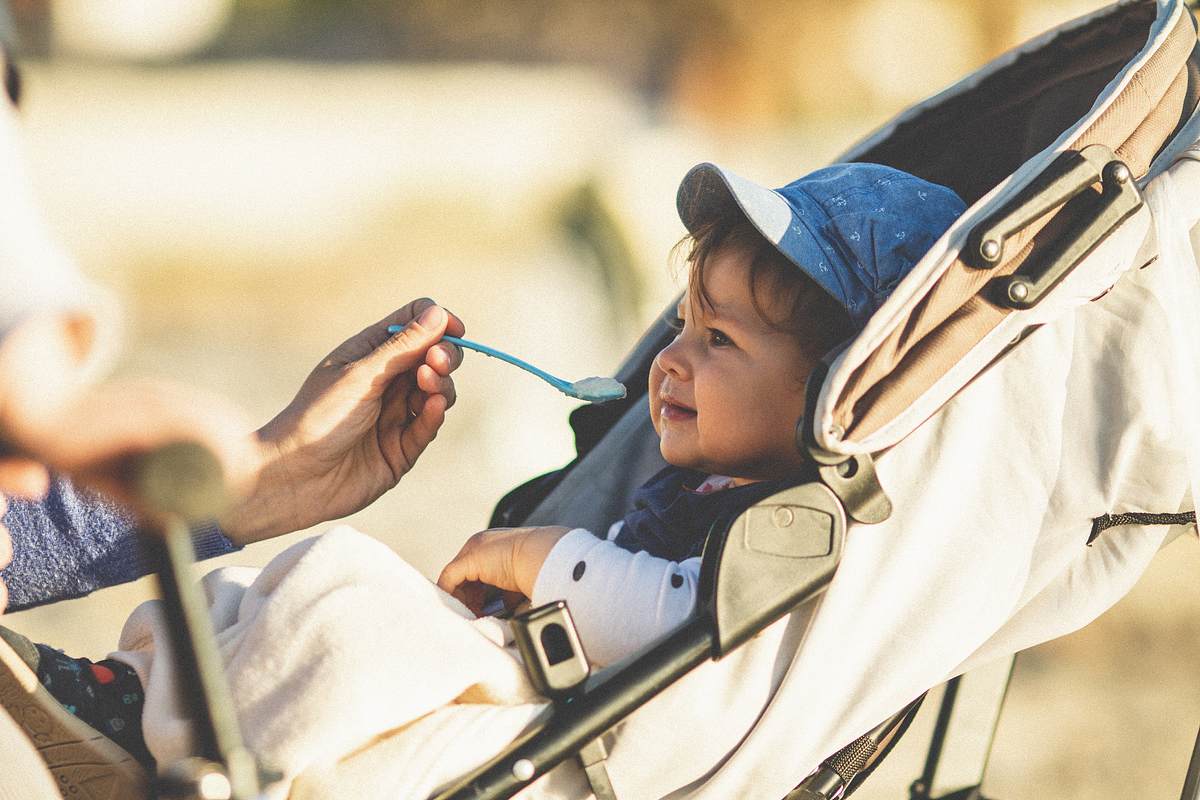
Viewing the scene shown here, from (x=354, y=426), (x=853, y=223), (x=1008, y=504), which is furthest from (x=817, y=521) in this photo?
(x=354, y=426)

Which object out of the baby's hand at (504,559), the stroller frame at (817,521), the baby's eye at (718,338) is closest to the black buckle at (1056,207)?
the stroller frame at (817,521)

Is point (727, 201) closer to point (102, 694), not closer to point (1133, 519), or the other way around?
point (1133, 519)

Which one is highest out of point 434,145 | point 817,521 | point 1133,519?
point 434,145

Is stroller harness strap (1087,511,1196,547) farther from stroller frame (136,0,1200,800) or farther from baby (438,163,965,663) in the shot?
baby (438,163,965,663)

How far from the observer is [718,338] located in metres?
1.61

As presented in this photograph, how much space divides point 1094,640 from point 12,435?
3.08 meters

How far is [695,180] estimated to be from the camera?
5.45 ft

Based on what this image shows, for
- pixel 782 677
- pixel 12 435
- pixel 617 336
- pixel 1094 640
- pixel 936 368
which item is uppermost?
pixel 617 336

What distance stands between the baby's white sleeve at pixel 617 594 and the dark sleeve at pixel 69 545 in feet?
1.59

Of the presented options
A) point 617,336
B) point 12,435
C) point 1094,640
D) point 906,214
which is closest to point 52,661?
point 12,435

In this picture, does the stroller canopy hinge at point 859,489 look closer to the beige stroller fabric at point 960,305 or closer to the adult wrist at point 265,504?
the beige stroller fabric at point 960,305

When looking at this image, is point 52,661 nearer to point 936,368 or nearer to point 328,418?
point 328,418

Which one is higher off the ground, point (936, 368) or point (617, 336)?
point (617, 336)

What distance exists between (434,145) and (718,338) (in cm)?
455
